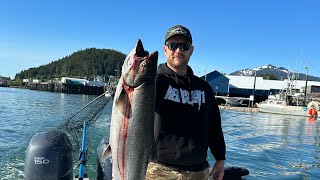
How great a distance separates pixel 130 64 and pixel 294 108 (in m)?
70.6

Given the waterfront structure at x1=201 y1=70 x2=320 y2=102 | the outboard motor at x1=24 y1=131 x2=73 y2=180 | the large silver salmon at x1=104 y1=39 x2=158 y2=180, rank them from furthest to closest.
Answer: the waterfront structure at x1=201 y1=70 x2=320 y2=102, the outboard motor at x1=24 y1=131 x2=73 y2=180, the large silver salmon at x1=104 y1=39 x2=158 y2=180

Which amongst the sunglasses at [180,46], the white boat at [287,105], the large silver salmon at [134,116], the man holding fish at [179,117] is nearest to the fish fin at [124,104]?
the large silver salmon at [134,116]

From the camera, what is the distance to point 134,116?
3.45m

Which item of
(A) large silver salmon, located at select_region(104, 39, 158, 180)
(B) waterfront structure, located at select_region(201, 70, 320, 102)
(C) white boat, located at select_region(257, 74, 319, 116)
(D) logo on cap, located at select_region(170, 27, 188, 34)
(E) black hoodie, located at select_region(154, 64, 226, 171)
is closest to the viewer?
(A) large silver salmon, located at select_region(104, 39, 158, 180)

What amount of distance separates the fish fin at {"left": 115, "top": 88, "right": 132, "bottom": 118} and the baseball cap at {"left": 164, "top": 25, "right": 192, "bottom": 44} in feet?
4.12

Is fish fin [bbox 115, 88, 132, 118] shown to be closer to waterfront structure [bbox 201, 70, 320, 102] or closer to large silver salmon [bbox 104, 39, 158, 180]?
large silver salmon [bbox 104, 39, 158, 180]

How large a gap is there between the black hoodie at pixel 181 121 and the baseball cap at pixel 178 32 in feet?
1.29

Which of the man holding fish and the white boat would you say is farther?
the white boat

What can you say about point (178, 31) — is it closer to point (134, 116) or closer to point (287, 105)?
point (134, 116)

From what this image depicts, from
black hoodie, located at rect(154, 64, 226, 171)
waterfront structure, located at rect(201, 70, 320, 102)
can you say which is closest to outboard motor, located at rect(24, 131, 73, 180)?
black hoodie, located at rect(154, 64, 226, 171)

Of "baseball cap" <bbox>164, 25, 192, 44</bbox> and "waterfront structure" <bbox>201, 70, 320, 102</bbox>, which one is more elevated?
"waterfront structure" <bbox>201, 70, 320, 102</bbox>

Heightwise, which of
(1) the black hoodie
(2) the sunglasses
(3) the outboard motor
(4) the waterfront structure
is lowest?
(3) the outboard motor

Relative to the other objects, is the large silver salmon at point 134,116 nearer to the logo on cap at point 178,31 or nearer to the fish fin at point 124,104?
the fish fin at point 124,104

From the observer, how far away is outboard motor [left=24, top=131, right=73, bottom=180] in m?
6.84
